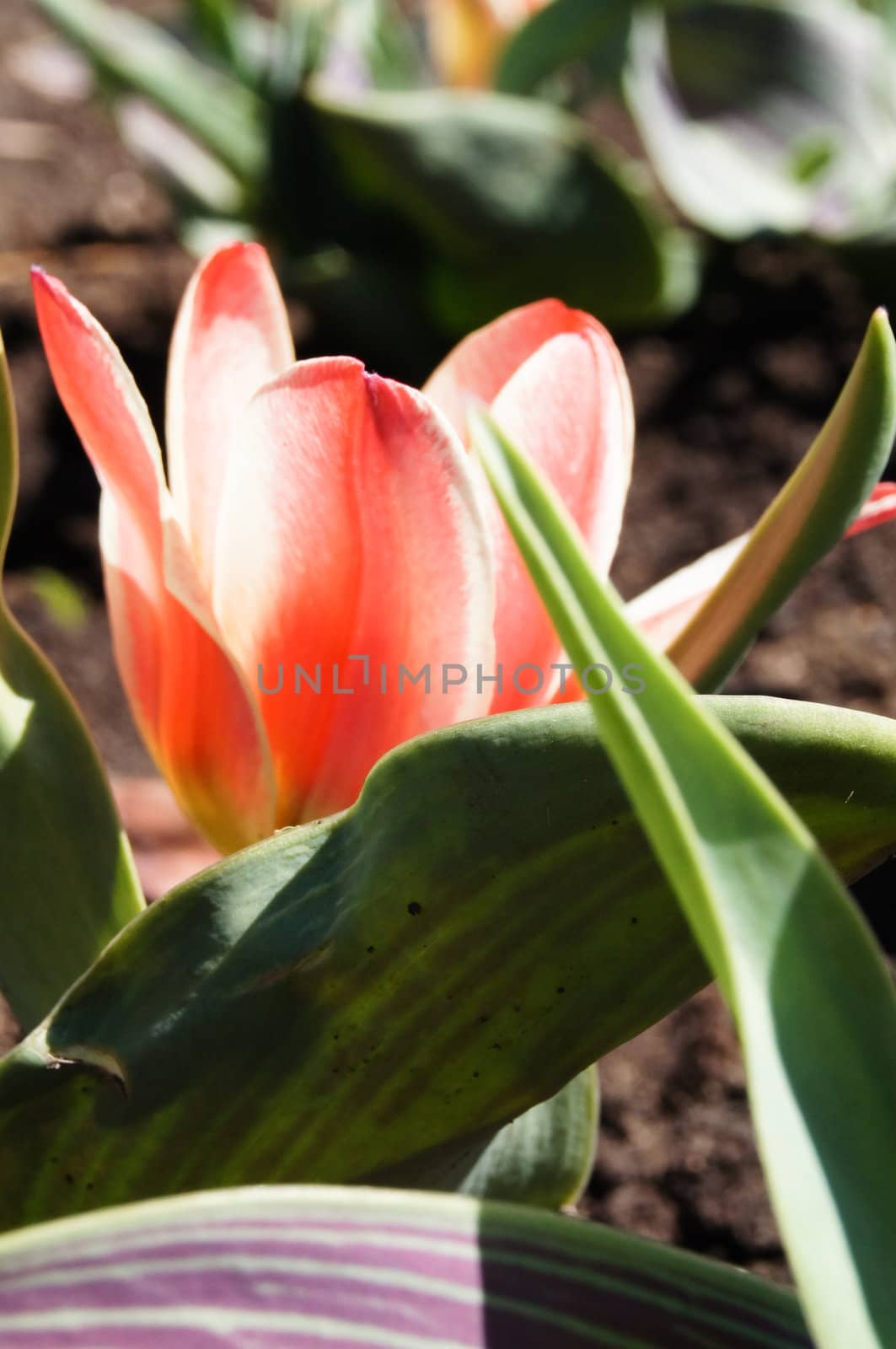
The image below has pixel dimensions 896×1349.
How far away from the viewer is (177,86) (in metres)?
1.03

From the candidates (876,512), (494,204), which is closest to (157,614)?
(876,512)

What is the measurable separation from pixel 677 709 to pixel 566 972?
92 millimetres

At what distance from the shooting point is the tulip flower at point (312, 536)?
280 mm

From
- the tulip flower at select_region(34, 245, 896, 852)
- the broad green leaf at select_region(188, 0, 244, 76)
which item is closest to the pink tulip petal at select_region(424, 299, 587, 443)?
the tulip flower at select_region(34, 245, 896, 852)

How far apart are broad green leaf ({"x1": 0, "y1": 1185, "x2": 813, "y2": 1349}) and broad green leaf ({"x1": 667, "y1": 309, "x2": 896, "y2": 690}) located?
0.44 feet

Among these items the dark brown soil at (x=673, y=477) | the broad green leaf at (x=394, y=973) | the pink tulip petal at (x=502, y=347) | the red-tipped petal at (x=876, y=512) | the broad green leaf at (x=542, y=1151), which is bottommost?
the dark brown soil at (x=673, y=477)

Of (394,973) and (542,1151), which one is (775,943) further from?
(542,1151)

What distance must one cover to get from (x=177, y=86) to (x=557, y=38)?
0.29 m

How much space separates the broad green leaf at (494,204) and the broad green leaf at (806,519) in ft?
2.39

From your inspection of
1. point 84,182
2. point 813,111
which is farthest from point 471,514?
point 84,182

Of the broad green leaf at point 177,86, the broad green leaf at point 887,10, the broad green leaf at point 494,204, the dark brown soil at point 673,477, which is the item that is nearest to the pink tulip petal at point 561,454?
the dark brown soil at point 673,477

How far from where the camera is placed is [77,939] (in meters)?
0.32

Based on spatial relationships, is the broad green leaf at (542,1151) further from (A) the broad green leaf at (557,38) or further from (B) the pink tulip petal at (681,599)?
(A) the broad green leaf at (557,38)

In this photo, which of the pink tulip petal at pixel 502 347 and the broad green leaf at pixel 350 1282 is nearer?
the broad green leaf at pixel 350 1282
